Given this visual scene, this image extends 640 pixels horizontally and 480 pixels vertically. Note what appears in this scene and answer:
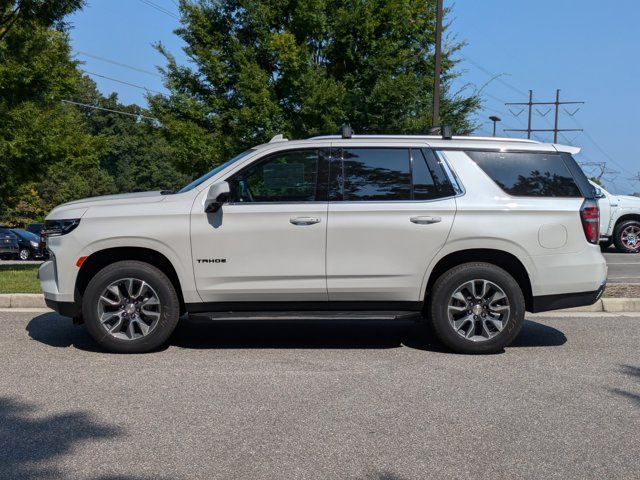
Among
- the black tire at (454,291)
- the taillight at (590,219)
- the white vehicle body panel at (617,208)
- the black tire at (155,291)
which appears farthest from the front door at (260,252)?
the white vehicle body panel at (617,208)

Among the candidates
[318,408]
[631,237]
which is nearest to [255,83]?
[631,237]

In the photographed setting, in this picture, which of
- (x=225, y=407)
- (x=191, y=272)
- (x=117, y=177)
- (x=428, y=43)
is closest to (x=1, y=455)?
(x=225, y=407)

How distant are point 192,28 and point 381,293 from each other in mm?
14490

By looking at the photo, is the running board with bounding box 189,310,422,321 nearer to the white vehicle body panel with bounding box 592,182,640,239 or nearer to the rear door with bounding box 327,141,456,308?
the rear door with bounding box 327,141,456,308

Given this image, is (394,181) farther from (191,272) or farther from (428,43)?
(428,43)

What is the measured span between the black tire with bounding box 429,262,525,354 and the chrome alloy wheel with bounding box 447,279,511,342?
0.03 m

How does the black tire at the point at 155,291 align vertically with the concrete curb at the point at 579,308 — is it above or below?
above

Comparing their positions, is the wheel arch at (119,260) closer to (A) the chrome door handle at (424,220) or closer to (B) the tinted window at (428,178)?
(A) the chrome door handle at (424,220)

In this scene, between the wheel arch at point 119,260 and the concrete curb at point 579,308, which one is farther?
the concrete curb at point 579,308

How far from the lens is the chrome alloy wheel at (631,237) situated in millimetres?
19725

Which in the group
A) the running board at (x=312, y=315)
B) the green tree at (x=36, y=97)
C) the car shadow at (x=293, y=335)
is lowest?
the car shadow at (x=293, y=335)

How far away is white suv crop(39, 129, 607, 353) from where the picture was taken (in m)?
6.67

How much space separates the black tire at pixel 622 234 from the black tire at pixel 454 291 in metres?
14.3

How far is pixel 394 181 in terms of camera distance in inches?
271
